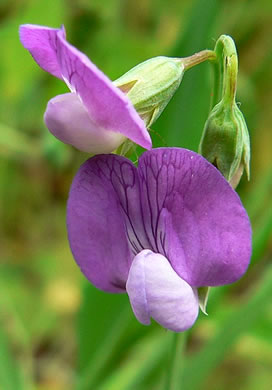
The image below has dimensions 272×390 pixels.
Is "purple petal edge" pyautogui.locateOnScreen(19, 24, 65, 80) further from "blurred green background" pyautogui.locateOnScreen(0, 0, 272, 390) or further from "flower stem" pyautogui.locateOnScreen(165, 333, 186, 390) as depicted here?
"blurred green background" pyautogui.locateOnScreen(0, 0, 272, 390)

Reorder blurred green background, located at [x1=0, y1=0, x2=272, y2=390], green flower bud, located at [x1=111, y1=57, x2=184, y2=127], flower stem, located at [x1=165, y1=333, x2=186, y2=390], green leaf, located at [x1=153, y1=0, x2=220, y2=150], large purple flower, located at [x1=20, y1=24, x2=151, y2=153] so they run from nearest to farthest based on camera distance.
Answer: large purple flower, located at [x1=20, y1=24, x2=151, y2=153]
green flower bud, located at [x1=111, y1=57, x2=184, y2=127]
flower stem, located at [x1=165, y1=333, x2=186, y2=390]
green leaf, located at [x1=153, y1=0, x2=220, y2=150]
blurred green background, located at [x1=0, y1=0, x2=272, y2=390]

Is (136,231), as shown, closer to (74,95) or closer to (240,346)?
(74,95)

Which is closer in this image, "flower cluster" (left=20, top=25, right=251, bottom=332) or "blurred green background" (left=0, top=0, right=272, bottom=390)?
"flower cluster" (left=20, top=25, right=251, bottom=332)

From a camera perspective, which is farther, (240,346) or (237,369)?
(237,369)

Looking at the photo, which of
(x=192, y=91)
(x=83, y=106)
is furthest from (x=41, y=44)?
(x=192, y=91)

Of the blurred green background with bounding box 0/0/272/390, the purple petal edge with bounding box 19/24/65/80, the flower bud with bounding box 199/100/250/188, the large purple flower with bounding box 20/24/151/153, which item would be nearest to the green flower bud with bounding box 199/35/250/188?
the flower bud with bounding box 199/100/250/188

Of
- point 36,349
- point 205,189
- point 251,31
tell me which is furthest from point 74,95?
point 251,31

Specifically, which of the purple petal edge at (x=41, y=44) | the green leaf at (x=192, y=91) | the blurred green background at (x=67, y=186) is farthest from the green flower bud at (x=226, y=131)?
the blurred green background at (x=67, y=186)
